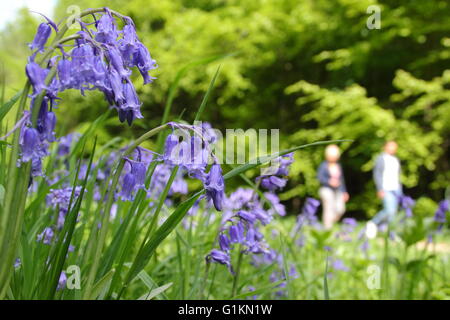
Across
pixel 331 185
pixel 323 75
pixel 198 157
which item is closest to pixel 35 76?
pixel 198 157

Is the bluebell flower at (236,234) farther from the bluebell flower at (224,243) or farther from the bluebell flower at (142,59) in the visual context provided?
the bluebell flower at (142,59)

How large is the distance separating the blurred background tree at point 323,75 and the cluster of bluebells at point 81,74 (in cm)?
903

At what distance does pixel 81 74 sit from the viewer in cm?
86

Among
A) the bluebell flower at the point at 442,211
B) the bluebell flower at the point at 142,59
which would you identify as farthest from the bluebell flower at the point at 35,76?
the bluebell flower at the point at 442,211

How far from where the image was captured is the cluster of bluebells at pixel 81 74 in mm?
849

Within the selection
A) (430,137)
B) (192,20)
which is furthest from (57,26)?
(192,20)

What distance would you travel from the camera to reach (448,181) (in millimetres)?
10469

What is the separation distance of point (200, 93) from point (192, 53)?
4.96 feet

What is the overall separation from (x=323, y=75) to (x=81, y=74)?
12.6m

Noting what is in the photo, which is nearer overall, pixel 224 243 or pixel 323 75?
pixel 224 243

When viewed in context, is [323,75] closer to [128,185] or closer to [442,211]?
[442,211]
